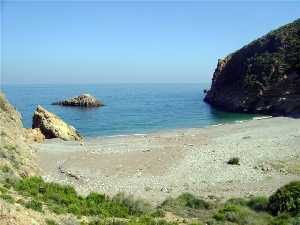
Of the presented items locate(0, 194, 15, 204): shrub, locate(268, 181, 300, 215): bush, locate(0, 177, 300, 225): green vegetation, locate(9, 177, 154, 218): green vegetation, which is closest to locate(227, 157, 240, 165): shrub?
locate(0, 177, 300, 225): green vegetation

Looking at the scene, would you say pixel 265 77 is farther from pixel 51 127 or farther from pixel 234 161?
pixel 234 161

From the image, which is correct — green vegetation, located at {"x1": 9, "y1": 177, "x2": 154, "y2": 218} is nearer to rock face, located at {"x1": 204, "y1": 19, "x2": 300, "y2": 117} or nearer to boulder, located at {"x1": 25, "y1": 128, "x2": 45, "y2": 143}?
boulder, located at {"x1": 25, "y1": 128, "x2": 45, "y2": 143}

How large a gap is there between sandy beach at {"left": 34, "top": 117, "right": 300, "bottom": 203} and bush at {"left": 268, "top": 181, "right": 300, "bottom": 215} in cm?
498

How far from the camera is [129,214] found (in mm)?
18547

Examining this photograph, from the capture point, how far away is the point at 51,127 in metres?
50.4

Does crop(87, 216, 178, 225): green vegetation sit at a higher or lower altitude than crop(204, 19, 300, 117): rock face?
lower

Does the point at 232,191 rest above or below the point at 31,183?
below

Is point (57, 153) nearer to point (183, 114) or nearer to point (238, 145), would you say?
point (238, 145)

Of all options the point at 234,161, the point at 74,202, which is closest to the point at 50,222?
the point at 74,202

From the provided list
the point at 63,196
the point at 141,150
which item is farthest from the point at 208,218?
the point at 141,150

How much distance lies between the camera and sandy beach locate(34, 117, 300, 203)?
2753 cm

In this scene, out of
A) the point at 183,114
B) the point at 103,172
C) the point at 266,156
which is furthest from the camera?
the point at 183,114

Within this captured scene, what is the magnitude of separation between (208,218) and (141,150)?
21.5 m

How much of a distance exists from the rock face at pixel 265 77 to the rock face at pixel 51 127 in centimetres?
3125
